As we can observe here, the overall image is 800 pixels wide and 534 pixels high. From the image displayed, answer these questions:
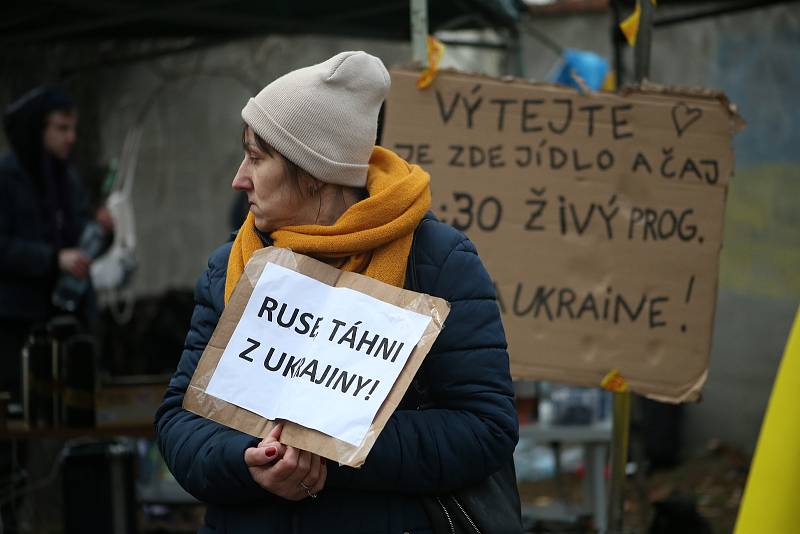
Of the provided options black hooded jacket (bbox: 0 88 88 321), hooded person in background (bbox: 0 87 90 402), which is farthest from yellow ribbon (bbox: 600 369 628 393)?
black hooded jacket (bbox: 0 88 88 321)

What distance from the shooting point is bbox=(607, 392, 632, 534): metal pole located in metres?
3.67

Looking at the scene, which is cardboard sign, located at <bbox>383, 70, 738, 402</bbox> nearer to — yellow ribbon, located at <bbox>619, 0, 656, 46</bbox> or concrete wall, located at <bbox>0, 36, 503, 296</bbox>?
yellow ribbon, located at <bbox>619, 0, 656, 46</bbox>

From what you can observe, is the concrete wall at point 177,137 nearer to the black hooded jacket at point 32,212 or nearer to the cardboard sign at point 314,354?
the black hooded jacket at point 32,212

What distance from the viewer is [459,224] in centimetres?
350

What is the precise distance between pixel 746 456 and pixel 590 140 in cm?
456

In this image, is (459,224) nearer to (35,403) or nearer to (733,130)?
(733,130)

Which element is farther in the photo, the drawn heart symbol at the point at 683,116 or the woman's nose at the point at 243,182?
the drawn heart symbol at the point at 683,116

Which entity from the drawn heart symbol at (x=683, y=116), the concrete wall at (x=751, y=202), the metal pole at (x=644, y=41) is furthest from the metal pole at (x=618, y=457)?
the concrete wall at (x=751, y=202)

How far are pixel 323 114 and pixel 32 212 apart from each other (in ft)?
10.2

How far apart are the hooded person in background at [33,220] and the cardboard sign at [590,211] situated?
1955 millimetres

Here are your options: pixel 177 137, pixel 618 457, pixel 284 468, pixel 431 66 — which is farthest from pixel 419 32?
pixel 177 137

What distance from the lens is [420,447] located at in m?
1.98

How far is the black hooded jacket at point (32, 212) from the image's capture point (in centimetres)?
475

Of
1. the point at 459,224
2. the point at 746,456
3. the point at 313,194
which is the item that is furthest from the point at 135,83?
the point at 313,194
